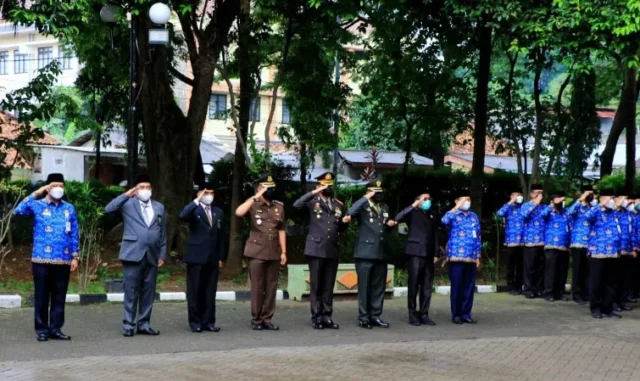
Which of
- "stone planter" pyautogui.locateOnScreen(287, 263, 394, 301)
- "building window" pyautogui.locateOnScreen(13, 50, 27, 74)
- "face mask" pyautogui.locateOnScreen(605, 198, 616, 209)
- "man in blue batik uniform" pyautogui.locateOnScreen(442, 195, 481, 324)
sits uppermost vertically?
"building window" pyautogui.locateOnScreen(13, 50, 27, 74)

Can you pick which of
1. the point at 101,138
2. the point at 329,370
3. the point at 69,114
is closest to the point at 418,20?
the point at 69,114

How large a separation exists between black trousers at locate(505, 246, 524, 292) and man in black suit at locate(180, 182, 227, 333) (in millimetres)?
6748

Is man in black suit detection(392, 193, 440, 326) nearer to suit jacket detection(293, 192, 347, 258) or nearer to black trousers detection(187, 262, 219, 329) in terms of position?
suit jacket detection(293, 192, 347, 258)

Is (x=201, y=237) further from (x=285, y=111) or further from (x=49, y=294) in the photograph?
(x=285, y=111)

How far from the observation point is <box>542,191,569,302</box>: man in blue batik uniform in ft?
50.9

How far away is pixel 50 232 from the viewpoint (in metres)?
10.2

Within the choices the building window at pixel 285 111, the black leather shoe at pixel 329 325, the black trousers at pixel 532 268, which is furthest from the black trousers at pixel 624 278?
the building window at pixel 285 111

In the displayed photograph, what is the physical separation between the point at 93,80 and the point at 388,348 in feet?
50.2

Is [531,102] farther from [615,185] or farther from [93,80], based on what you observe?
[93,80]

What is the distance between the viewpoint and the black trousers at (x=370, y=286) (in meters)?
11.9

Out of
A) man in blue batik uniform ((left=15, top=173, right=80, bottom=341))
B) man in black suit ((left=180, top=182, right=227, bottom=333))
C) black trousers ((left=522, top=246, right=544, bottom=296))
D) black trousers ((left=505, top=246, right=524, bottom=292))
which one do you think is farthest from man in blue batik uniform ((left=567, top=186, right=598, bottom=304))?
man in blue batik uniform ((left=15, top=173, right=80, bottom=341))

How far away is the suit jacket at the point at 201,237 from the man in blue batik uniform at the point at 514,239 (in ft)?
20.0

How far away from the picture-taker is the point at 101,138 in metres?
29.7

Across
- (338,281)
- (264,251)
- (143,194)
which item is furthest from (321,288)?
(338,281)
